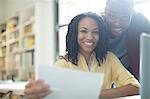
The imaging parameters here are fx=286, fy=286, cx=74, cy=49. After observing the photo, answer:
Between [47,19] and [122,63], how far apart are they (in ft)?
9.36

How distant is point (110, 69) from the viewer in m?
1.04

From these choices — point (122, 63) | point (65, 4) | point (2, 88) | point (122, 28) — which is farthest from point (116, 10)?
point (65, 4)

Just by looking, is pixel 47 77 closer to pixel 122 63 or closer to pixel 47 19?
pixel 122 63

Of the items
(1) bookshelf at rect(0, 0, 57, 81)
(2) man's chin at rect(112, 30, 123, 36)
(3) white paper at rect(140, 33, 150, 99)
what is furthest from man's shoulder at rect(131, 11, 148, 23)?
(1) bookshelf at rect(0, 0, 57, 81)

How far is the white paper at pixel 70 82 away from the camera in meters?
0.67

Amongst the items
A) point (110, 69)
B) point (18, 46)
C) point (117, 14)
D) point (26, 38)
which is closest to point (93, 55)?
point (110, 69)

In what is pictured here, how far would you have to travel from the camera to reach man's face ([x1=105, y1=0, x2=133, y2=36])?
3.55ft

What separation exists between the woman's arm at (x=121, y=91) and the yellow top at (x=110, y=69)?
0.06 feet

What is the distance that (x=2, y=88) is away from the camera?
176cm

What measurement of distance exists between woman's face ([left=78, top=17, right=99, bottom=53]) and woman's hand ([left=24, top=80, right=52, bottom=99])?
0.33m

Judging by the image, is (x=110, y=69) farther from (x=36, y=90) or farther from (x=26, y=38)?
(x=26, y=38)

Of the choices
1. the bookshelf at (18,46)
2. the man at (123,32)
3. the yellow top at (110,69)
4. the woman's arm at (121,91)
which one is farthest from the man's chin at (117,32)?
the bookshelf at (18,46)

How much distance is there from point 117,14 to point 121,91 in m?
0.31

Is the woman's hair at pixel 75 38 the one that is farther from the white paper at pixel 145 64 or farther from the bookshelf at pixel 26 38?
the bookshelf at pixel 26 38
